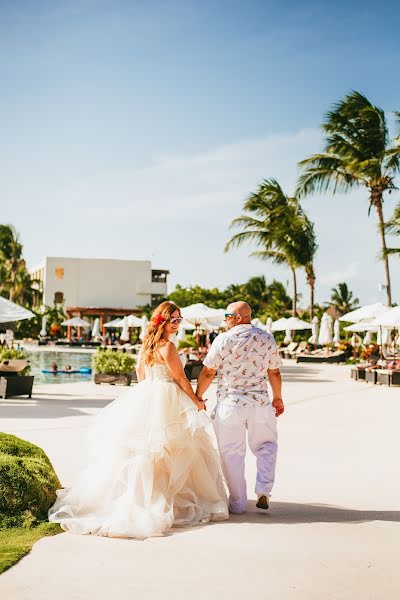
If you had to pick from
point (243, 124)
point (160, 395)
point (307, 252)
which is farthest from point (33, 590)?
point (307, 252)

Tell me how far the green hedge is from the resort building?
76.6 m

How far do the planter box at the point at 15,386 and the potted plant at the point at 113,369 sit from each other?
3.79m

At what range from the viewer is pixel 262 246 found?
45250mm

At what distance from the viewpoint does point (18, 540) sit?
178 inches

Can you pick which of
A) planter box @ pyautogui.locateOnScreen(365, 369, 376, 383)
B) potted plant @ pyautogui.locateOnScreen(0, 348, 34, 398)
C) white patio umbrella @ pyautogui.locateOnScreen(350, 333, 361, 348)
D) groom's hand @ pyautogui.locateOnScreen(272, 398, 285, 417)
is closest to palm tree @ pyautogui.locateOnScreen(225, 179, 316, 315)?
white patio umbrella @ pyautogui.locateOnScreen(350, 333, 361, 348)

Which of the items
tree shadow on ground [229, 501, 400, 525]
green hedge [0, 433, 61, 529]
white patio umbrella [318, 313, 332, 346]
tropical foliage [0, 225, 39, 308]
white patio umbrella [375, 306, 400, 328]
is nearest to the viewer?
green hedge [0, 433, 61, 529]

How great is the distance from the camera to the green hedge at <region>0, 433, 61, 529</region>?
4902mm

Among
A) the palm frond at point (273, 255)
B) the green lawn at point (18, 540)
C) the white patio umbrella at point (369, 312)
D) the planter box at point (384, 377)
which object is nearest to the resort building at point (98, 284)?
the palm frond at point (273, 255)

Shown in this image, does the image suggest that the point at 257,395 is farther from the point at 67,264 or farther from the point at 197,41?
the point at 67,264

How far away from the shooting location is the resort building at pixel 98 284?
267 feet

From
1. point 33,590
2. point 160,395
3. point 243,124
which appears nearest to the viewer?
point 33,590

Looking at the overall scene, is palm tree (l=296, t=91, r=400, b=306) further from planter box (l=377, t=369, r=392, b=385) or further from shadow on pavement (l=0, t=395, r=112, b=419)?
shadow on pavement (l=0, t=395, r=112, b=419)

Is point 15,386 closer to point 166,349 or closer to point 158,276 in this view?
point 166,349

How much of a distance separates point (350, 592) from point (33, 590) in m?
1.60
